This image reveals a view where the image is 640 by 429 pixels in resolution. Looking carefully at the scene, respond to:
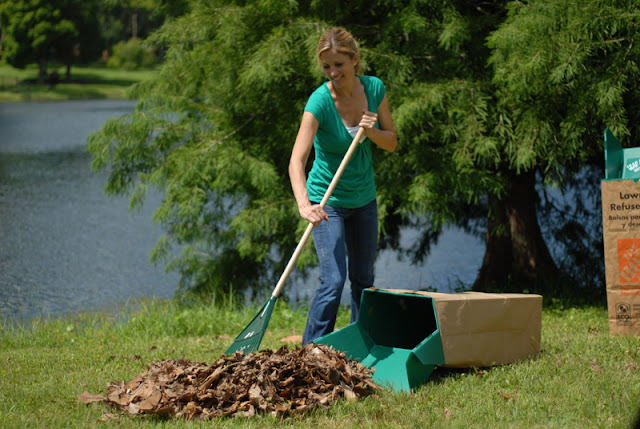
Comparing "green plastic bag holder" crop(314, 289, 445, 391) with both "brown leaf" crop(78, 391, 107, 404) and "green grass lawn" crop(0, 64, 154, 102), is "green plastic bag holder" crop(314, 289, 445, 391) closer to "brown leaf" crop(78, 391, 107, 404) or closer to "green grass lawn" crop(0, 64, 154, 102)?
"brown leaf" crop(78, 391, 107, 404)

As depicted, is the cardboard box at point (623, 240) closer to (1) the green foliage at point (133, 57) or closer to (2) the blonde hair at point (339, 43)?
(2) the blonde hair at point (339, 43)

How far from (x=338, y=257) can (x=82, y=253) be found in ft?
24.0

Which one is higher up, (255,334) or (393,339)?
(255,334)

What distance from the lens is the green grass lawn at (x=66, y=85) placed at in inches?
1661

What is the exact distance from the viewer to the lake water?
798 centimetres

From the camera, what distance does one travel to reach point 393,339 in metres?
3.83

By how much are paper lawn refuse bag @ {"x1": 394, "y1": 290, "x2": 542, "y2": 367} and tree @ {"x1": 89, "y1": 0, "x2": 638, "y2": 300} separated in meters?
1.93

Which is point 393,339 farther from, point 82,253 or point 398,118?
point 82,253

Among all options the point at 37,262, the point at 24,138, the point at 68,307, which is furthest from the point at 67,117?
the point at 68,307

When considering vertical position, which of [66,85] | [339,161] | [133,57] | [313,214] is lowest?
[313,214]

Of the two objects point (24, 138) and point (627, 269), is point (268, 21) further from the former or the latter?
point (24, 138)

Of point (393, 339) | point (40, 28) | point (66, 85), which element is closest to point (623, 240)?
point (393, 339)

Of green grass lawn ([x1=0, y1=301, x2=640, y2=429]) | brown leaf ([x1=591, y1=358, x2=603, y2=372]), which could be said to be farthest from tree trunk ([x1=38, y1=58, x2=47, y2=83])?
brown leaf ([x1=591, y1=358, x2=603, y2=372])

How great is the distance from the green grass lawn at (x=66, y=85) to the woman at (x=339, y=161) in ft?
112
